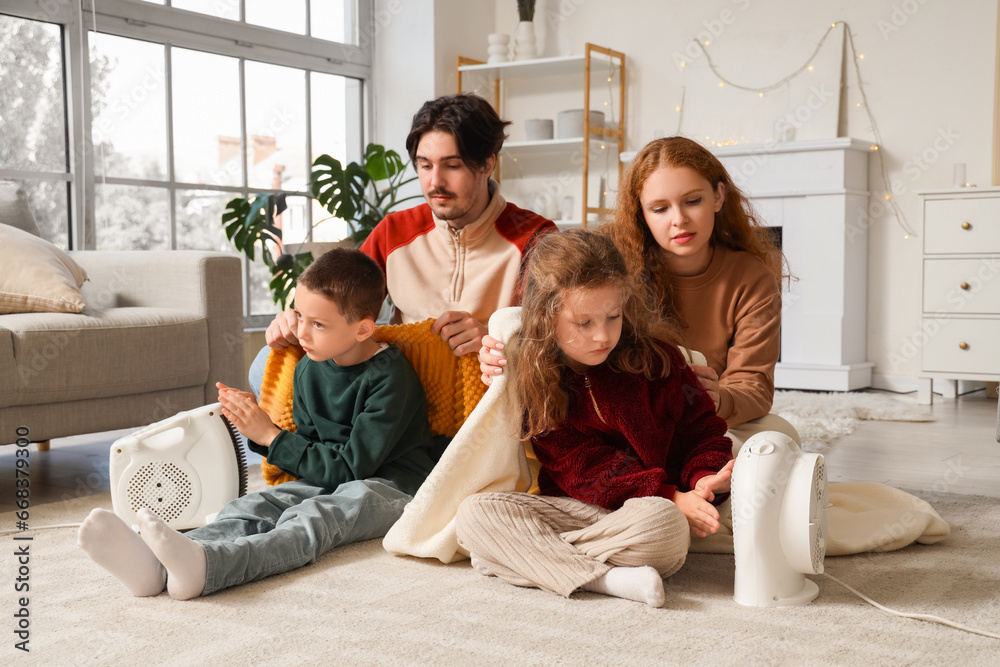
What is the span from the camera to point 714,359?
6.13ft

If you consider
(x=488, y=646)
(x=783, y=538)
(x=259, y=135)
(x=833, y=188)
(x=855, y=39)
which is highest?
(x=855, y=39)

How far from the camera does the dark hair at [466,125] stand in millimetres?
1946

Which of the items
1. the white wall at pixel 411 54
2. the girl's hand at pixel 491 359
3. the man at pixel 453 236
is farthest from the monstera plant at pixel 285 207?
the girl's hand at pixel 491 359

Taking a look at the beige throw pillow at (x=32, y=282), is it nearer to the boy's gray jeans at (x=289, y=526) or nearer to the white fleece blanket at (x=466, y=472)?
the boy's gray jeans at (x=289, y=526)

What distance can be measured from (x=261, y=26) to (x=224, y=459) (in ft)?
9.87

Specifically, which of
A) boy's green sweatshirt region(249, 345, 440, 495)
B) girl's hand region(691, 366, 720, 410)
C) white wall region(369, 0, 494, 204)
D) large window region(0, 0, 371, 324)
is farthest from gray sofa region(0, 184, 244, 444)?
white wall region(369, 0, 494, 204)

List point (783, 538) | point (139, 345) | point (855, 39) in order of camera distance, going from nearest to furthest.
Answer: point (783, 538) < point (139, 345) < point (855, 39)

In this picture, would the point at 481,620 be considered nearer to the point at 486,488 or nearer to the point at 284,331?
the point at 486,488

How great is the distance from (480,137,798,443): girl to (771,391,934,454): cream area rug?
3.38 feet

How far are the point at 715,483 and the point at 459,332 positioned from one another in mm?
605

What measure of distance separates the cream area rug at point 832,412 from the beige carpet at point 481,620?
1.32 metres

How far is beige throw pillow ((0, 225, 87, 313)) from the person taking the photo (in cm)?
234

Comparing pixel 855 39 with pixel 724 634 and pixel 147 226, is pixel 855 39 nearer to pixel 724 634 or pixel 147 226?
pixel 147 226

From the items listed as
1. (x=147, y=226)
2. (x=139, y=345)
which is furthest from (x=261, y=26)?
(x=139, y=345)
